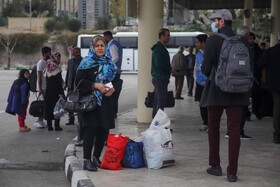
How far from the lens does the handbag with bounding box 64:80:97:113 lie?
19.0ft

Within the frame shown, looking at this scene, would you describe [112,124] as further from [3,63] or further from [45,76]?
[3,63]

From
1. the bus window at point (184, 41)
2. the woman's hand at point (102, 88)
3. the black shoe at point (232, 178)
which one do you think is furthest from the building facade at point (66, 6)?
the black shoe at point (232, 178)

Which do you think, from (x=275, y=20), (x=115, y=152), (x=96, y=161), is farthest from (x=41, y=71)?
(x=275, y=20)

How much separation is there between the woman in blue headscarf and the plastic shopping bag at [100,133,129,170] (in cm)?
17

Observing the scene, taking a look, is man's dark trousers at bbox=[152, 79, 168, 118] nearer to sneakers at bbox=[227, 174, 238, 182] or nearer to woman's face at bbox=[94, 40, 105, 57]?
woman's face at bbox=[94, 40, 105, 57]

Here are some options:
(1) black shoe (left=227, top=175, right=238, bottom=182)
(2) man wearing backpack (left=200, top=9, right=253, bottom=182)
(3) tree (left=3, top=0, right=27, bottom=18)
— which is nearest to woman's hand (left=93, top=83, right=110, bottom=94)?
(2) man wearing backpack (left=200, top=9, right=253, bottom=182)

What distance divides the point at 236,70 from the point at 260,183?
1291 mm

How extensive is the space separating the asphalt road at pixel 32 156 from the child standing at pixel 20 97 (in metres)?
0.43

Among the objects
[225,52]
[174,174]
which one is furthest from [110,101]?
[225,52]

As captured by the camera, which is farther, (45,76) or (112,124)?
(45,76)

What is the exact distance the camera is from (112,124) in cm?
599

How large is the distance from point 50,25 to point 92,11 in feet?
60.4

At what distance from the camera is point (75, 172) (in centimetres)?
582

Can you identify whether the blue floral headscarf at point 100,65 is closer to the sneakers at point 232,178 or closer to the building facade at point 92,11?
the sneakers at point 232,178
